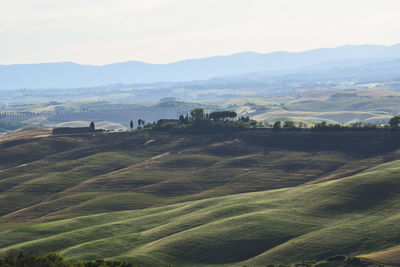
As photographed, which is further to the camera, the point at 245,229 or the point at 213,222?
the point at 213,222

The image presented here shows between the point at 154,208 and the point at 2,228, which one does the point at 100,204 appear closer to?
the point at 154,208

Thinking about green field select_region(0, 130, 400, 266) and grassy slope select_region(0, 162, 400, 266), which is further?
green field select_region(0, 130, 400, 266)

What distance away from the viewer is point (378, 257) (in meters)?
102

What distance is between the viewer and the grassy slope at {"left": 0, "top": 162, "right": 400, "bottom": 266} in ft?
376

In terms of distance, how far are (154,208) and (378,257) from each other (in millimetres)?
78851

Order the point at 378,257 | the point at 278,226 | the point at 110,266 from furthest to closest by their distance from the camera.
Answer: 1. the point at 278,226
2. the point at 378,257
3. the point at 110,266

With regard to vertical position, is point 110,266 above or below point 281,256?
above

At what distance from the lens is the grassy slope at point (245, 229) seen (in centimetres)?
11456

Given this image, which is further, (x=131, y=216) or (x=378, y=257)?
(x=131, y=216)

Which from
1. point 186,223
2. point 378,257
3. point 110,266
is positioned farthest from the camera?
point 186,223

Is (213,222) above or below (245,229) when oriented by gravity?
below

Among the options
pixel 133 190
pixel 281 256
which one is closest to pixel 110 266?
pixel 281 256

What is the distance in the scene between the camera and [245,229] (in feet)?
415

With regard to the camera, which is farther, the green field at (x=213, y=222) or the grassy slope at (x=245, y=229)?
the green field at (x=213, y=222)
